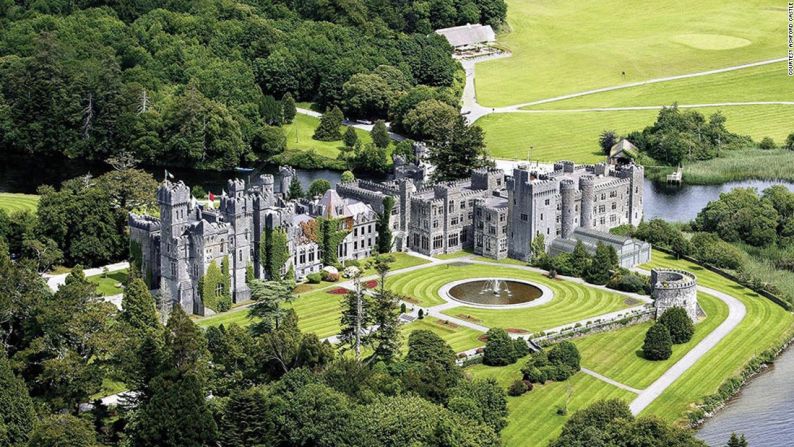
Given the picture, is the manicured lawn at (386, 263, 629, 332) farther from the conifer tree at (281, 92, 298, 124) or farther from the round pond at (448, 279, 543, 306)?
the conifer tree at (281, 92, 298, 124)

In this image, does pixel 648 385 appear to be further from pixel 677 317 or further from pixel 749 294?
pixel 749 294

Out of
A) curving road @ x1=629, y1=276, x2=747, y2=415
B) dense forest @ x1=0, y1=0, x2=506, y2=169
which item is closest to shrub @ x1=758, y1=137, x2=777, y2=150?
dense forest @ x1=0, y1=0, x2=506, y2=169

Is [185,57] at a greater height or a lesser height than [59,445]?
greater

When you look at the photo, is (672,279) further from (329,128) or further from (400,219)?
(329,128)

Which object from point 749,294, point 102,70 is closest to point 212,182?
point 102,70

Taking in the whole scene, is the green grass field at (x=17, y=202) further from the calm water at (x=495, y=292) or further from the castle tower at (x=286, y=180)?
the calm water at (x=495, y=292)
